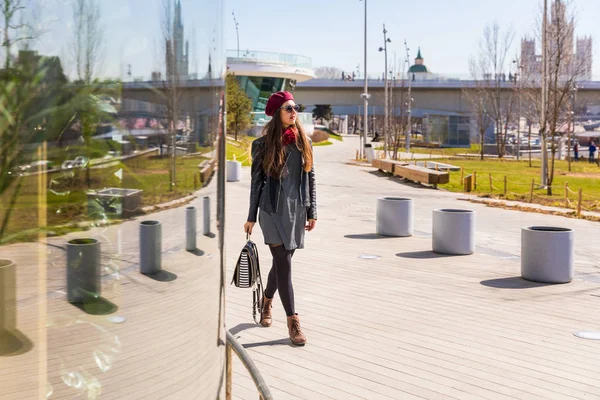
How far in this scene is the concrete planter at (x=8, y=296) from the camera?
2.53 ft

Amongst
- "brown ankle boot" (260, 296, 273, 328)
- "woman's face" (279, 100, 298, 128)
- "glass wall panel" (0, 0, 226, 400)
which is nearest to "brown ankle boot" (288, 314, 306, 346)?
"brown ankle boot" (260, 296, 273, 328)

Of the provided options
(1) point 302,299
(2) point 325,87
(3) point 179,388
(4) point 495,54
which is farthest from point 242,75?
(3) point 179,388

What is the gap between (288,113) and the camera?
570 cm

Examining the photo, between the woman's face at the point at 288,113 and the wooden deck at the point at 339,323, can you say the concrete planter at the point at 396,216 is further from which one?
the woman's face at the point at 288,113

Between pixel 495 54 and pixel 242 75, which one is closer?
pixel 495 54

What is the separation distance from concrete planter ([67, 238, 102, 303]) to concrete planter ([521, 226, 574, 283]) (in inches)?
330

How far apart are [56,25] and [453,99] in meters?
87.3

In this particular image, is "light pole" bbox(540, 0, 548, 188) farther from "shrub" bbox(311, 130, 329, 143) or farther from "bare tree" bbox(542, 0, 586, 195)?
"shrub" bbox(311, 130, 329, 143)

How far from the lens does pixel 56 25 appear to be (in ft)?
2.66

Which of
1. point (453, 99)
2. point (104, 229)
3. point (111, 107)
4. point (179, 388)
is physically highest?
point (453, 99)

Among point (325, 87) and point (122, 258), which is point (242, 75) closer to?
point (325, 87)

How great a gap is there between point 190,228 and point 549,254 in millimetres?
8133

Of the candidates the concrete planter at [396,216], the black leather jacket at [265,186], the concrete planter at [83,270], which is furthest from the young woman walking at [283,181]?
the concrete planter at [396,216]

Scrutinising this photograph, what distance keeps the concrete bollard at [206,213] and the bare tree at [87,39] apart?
53cm
